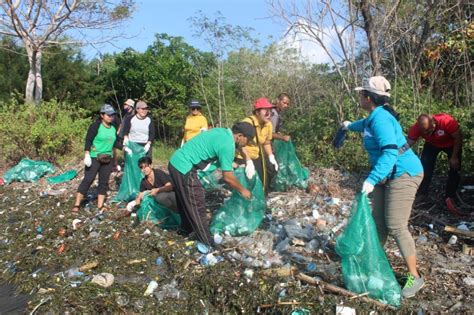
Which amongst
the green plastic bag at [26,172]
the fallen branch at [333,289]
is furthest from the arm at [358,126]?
the green plastic bag at [26,172]

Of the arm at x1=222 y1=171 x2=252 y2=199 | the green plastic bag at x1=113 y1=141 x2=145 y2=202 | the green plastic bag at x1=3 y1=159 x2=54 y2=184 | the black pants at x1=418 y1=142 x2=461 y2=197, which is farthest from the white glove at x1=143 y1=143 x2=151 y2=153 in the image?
the black pants at x1=418 y1=142 x2=461 y2=197

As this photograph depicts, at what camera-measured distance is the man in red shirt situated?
480cm

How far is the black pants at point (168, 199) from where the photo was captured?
4758 mm

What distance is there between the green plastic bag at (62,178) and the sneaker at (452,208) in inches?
247

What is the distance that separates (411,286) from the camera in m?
3.17

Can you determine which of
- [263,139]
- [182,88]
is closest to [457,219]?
[263,139]

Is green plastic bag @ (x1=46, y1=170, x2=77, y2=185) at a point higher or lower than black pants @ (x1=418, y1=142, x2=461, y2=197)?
lower

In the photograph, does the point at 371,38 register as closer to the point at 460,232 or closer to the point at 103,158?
the point at 460,232

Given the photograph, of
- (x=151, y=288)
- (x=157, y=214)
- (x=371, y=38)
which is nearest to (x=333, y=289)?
(x=151, y=288)

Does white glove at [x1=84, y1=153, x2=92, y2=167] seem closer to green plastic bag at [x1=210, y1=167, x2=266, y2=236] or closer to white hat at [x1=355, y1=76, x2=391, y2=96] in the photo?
green plastic bag at [x1=210, y1=167, x2=266, y2=236]

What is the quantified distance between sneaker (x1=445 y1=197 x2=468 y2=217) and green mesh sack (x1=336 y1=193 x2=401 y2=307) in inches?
93.5

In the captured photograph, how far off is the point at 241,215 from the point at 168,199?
85 centimetres

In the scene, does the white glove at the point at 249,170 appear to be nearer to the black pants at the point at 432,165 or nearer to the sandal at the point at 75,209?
the black pants at the point at 432,165

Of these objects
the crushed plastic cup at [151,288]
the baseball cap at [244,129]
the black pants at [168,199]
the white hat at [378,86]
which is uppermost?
the white hat at [378,86]
